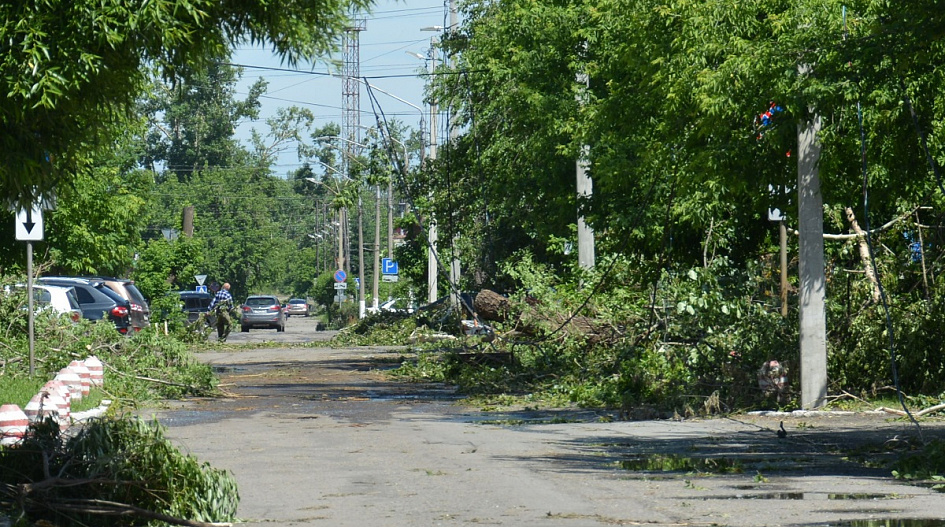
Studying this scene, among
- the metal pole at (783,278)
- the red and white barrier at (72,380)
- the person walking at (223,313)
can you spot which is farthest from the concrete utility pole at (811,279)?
the person walking at (223,313)

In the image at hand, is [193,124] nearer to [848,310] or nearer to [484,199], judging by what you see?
[484,199]

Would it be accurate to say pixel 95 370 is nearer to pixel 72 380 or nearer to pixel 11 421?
pixel 72 380

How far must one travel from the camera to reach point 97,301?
26.0 meters

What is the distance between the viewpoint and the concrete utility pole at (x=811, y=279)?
14.5m

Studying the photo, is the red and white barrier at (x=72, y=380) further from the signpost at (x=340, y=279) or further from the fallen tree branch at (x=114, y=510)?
the signpost at (x=340, y=279)

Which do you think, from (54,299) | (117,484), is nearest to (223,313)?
(54,299)

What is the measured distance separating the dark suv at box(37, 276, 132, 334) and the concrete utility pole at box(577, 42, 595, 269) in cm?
951

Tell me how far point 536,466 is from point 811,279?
600 cm

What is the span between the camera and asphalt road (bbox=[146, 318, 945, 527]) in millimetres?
7613

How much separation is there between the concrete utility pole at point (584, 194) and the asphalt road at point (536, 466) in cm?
970

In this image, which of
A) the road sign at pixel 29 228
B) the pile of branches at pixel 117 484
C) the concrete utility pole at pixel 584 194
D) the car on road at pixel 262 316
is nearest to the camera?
the pile of branches at pixel 117 484

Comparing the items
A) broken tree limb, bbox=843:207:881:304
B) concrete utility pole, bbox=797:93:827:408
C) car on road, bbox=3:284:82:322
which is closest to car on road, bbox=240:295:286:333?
car on road, bbox=3:284:82:322

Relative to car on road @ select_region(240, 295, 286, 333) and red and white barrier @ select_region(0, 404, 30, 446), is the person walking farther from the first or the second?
red and white barrier @ select_region(0, 404, 30, 446)

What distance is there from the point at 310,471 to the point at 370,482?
2.77ft
